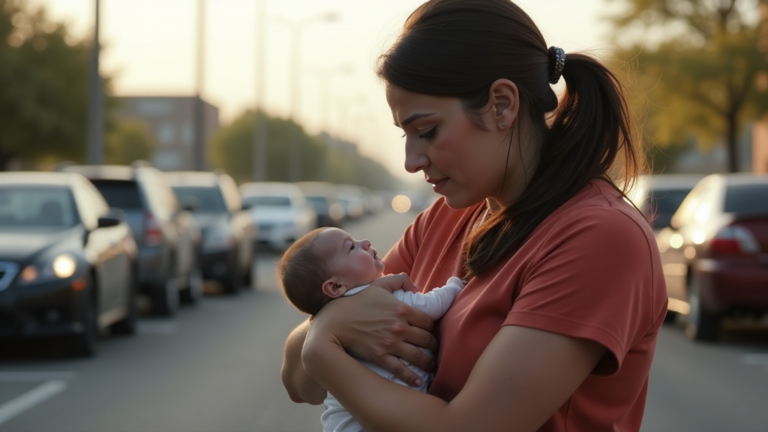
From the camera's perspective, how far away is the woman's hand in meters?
2.70

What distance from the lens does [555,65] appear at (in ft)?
9.06

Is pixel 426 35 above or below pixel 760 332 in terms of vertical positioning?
above

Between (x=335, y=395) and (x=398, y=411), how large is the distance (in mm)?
191

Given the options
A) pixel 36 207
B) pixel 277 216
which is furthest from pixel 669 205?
pixel 277 216

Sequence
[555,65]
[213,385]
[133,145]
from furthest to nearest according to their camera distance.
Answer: [133,145] → [213,385] → [555,65]

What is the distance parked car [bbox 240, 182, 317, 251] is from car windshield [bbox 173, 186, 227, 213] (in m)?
8.42

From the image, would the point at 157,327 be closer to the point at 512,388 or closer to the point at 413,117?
the point at 413,117

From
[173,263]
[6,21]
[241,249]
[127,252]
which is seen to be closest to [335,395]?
[127,252]

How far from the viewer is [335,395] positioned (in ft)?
8.57

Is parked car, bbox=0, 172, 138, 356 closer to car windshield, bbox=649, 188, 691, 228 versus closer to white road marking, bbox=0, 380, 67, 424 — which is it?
white road marking, bbox=0, 380, 67, 424

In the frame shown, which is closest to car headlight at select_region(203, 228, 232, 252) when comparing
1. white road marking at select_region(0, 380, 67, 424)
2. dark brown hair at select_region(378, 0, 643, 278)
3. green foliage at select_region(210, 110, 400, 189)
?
white road marking at select_region(0, 380, 67, 424)

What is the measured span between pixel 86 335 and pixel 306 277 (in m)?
8.67

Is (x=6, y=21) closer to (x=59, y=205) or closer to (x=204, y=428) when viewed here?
(x=59, y=205)

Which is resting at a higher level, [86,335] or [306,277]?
[306,277]
